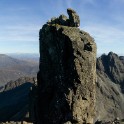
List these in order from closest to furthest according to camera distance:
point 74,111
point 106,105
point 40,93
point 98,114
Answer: point 74,111 → point 40,93 → point 98,114 → point 106,105

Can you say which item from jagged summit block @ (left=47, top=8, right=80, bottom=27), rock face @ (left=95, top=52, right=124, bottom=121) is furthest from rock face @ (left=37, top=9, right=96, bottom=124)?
rock face @ (left=95, top=52, right=124, bottom=121)

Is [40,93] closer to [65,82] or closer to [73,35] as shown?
[65,82]

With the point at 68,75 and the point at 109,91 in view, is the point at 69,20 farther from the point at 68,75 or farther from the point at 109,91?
the point at 109,91

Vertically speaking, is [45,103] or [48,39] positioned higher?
[48,39]

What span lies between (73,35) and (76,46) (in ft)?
4.45

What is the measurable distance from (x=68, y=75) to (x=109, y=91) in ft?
420

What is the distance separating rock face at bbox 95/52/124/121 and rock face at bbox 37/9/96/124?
93.7m

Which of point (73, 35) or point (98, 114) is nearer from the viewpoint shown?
point (73, 35)

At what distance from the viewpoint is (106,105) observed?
490ft

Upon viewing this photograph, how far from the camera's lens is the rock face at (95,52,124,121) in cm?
14294

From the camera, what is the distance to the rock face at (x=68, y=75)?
34875mm

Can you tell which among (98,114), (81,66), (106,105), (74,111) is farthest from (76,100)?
(106,105)

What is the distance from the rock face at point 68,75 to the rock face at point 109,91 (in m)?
93.7

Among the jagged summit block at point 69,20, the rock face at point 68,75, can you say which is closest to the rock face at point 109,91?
the jagged summit block at point 69,20
